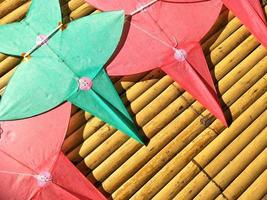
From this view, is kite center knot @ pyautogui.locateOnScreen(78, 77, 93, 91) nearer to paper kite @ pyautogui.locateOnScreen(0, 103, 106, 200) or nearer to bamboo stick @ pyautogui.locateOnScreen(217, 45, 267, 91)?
paper kite @ pyautogui.locateOnScreen(0, 103, 106, 200)

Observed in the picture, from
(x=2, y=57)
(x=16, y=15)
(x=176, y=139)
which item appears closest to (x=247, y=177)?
(x=176, y=139)

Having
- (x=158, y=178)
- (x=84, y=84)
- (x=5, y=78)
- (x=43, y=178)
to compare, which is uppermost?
(x=5, y=78)

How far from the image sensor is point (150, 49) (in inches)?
264

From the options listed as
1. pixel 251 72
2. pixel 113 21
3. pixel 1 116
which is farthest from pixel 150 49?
pixel 1 116

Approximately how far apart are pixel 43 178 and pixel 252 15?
4544 millimetres

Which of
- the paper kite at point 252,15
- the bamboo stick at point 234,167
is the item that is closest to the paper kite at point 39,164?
the bamboo stick at point 234,167

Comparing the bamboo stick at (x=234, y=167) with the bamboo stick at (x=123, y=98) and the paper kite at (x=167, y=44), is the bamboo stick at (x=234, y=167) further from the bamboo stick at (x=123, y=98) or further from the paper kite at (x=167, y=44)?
the bamboo stick at (x=123, y=98)

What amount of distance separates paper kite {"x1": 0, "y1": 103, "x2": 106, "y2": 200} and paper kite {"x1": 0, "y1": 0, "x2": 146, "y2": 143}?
0.20 metres

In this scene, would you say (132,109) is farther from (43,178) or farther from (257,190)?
(257,190)

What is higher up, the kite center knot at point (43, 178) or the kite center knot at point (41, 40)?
the kite center knot at point (41, 40)

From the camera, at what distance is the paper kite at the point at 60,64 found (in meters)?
6.21

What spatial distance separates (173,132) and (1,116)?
2716mm

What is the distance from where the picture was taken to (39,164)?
19.4 ft

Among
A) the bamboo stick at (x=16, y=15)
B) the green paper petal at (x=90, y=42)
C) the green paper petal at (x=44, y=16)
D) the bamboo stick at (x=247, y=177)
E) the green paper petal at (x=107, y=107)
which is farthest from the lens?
the bamboo stick at (x=16, y=15)
